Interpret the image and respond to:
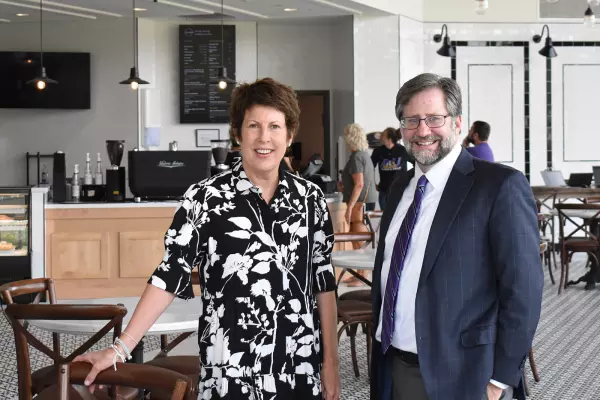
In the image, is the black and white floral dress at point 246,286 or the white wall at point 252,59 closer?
the black and white floral dress at point 246,286

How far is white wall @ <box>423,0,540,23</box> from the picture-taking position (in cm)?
1252

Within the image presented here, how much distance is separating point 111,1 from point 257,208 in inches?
348

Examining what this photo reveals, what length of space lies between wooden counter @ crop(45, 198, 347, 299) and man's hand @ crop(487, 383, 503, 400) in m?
5.82

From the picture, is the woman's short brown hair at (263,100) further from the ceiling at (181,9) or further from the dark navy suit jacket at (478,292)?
the ceiling at (181,9)

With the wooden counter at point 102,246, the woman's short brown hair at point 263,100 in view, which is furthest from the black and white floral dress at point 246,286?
the wooden counter at point 102,246

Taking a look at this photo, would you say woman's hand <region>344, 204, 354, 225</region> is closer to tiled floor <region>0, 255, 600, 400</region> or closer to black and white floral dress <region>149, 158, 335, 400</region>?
tiled floor <region>0, 255, 600, 400</region>

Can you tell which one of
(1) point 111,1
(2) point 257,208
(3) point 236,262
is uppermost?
(1) point 111,1

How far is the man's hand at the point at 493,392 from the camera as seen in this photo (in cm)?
201

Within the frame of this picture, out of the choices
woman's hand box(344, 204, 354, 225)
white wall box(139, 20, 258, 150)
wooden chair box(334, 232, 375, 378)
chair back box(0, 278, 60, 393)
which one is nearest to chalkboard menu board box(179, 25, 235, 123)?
white wall box(139, 20, 258, 150)

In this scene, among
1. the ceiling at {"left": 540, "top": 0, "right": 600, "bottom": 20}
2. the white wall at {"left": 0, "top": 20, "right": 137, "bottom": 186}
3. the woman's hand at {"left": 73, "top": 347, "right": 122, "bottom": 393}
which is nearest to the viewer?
the woman's hand at {"left": 73, "top": 347, "right": 122, "bottom": 393}

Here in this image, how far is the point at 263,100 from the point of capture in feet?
7.11

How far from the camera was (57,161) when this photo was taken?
298 inches

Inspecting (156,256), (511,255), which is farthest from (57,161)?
(511,255)

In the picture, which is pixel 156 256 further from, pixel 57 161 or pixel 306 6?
pixel 306 6
